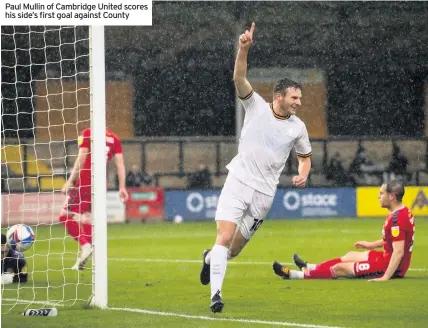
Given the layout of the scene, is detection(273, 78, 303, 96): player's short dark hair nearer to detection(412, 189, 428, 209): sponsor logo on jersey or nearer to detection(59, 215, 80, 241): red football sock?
detection(59, 215, 80, 241): red football sock

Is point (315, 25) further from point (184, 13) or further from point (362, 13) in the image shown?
point (184, 13)

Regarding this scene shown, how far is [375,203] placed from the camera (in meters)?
27.2

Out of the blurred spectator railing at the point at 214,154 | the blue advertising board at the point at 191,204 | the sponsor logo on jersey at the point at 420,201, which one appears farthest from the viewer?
the blurred spectator railing at the point at 214,154

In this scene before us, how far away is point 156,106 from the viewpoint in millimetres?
35719

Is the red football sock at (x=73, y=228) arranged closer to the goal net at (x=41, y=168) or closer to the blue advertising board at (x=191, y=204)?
the goal net at (x=41, y=168)

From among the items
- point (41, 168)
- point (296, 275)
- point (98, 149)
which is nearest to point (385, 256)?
point (296, 275)

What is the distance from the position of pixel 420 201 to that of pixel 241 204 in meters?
19.1

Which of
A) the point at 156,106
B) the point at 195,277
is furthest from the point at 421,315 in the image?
the point at 156,106

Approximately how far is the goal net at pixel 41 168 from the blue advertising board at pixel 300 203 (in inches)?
127

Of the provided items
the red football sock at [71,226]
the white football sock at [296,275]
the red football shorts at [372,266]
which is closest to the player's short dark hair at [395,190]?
the red football shorts at [372,266]

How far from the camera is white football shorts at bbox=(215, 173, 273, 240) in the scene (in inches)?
348

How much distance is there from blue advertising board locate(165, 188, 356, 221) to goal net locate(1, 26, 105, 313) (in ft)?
10.6

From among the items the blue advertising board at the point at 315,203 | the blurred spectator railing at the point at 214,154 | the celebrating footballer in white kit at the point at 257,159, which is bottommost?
the blue advertising board at the point at 315,203

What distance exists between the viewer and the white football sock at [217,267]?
845 centimetres
